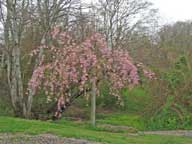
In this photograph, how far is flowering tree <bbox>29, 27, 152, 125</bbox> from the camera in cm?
1324

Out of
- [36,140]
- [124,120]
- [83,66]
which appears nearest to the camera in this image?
[36,140]

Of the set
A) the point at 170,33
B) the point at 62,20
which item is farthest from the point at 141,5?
the point at 62,20

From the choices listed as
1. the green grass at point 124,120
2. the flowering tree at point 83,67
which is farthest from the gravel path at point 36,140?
the green grass at point 124,120

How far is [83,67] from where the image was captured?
1325 cm

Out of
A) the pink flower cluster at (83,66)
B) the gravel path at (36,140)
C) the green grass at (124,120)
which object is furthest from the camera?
the green grass at (124,120)

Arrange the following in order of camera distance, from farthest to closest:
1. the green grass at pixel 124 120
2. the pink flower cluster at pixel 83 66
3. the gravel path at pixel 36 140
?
the green grass at pixel 124 120 < the pink flower cluster at pixel 83 66 < the gravel path at pixel 36 140

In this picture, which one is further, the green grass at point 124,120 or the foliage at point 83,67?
the green grass at point 124,120

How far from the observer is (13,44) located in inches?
753

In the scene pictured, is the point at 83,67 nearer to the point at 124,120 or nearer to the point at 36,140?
the point at 36,140

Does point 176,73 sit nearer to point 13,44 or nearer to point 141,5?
point 13,44

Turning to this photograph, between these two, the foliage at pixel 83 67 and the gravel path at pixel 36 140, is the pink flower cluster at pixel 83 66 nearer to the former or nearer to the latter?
the foliage at pixel 83 67

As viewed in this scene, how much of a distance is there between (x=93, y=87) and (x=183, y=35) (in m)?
25.5

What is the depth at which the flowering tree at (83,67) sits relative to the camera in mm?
13242

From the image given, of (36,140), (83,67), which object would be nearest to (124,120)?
(83,67)
